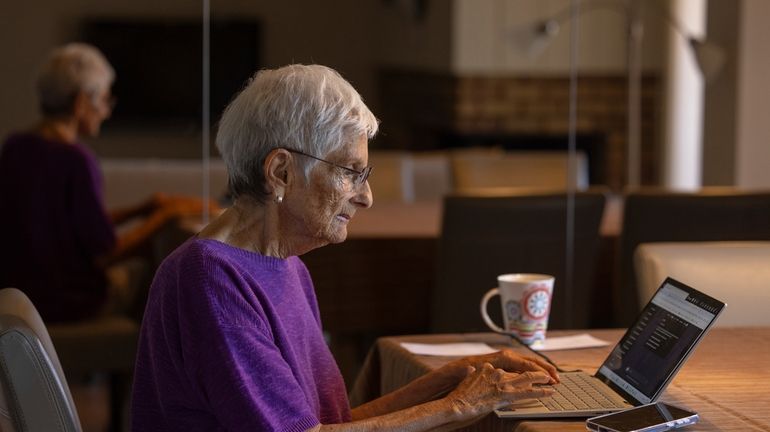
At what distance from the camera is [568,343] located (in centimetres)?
210

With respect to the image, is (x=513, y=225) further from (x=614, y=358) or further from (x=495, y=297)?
(x=614, y=358)

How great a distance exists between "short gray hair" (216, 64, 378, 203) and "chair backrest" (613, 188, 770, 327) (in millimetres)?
1713

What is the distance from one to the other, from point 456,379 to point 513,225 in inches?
61.9

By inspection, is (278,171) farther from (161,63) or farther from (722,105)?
(161,63)

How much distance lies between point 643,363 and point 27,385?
2.63 ft

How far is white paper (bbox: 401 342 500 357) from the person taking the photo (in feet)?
6.63

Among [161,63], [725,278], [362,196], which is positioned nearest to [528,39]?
[161,63]

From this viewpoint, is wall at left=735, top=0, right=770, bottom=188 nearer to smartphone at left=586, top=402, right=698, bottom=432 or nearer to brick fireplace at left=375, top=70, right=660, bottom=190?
brick fireplace at left=375, top=70, right=660, bottom=190

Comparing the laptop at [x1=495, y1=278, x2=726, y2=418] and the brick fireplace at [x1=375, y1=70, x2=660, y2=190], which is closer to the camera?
the laptop at [x1=495, y1=278, x2=726, y2=418]

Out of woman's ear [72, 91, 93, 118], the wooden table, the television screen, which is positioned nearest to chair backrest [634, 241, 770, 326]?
the wooden table

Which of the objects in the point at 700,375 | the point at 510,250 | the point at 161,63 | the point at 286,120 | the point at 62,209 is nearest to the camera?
the point at 286,120

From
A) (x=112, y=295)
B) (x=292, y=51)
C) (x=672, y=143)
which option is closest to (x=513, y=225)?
(x=112, y=295)

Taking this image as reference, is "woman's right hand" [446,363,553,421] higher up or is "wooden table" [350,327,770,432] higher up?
"woman's right hand" [446,363,553,421]

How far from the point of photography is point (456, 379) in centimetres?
178
